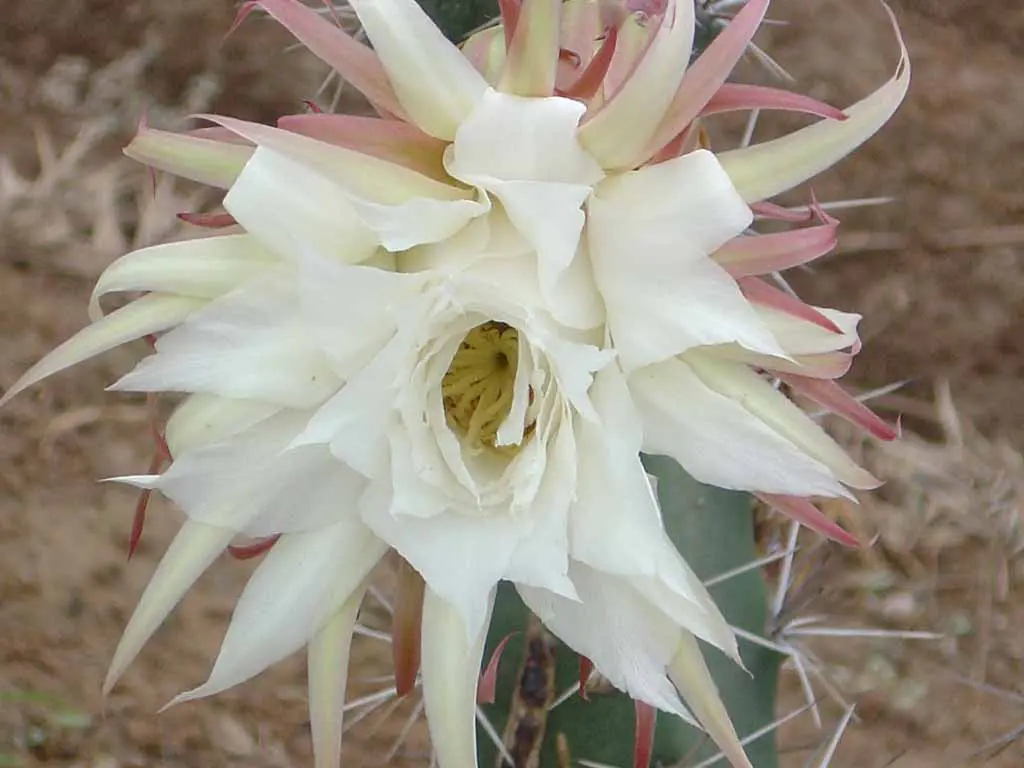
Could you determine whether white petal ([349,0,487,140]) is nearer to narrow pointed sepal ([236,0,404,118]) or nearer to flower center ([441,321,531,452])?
narrow pointed sepal ([236,0,404,118])

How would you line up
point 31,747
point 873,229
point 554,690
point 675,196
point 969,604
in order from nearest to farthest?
point 675,196, point 554,690, point 31,747, point 969,604, point 873,229

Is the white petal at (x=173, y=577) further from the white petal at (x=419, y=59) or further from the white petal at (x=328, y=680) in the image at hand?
the white petal at (x=419, y=59)

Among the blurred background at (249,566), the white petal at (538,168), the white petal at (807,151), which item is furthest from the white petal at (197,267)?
the blurred background at (249,566)

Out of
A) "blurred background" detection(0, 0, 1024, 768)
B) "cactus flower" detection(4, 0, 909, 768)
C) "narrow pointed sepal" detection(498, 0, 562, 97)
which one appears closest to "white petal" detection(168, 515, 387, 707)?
"cactus flower" detection(4, 0, 909, 768)

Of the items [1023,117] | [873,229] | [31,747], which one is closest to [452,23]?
[31,747]

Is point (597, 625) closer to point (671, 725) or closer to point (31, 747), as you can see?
point (671, 725)
